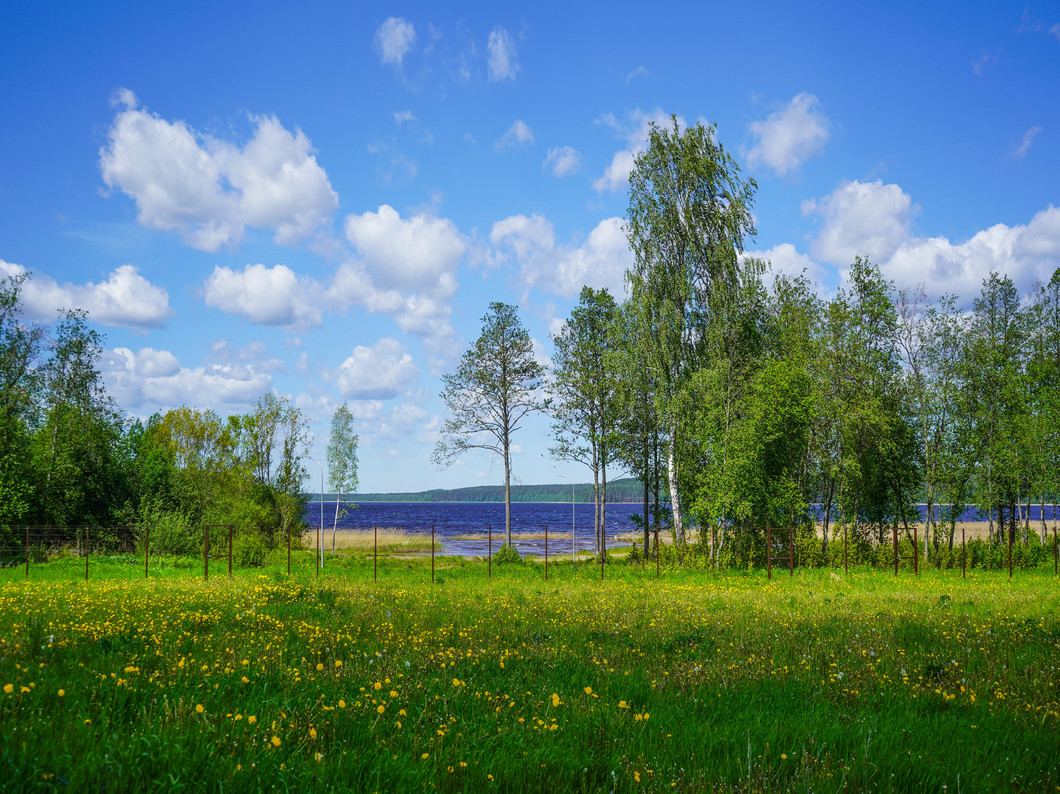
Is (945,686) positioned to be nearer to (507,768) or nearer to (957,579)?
(507,768)

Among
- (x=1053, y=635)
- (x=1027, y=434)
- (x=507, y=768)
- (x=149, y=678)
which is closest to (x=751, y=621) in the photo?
(x=1053, y=635)

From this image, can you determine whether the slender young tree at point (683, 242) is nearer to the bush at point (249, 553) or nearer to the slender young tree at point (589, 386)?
the slender young tree at point (589, 386)

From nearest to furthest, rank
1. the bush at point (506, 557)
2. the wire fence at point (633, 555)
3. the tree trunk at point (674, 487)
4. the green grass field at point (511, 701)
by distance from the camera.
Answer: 1. the green grass field at point (511, 701)
2. the wire fence at point (633, 555)
3. the tree trunk at point (674, 487)
4. the bush at point (506, 557)

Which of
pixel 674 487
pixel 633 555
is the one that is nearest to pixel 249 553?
pixel 633 555

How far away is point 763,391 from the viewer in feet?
101

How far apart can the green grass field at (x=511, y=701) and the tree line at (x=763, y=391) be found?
61.9 ft

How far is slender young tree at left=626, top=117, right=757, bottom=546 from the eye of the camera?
3186cm

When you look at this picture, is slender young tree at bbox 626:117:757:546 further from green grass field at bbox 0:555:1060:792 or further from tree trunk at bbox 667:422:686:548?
green grass field at bbox 0:555:1060:792

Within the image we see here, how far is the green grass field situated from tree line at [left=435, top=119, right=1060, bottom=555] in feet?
61.9

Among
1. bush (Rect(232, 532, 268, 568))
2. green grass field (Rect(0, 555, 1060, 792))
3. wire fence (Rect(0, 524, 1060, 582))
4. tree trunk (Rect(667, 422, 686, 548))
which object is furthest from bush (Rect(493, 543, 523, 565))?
green grass field (Rect(0, 555, 1060, 792))

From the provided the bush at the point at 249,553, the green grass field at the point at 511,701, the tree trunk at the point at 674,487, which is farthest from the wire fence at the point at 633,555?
the green grass field at the point at 511,701

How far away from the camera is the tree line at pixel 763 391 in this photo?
30891 mm

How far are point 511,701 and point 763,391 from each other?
27.9 m

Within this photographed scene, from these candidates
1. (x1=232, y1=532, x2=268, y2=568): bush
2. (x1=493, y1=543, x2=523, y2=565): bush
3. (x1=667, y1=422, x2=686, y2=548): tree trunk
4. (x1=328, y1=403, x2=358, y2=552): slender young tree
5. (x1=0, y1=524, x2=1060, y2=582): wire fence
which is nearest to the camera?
(x1=0, y1=524, x2=1060, y2=582): wire fence
